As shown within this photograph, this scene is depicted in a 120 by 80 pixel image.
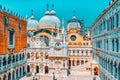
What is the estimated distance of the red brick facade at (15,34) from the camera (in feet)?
149

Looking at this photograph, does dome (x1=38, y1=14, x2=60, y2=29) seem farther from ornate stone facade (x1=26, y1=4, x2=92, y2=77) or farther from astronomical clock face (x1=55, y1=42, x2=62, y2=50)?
astronomical clock face (x1=55, y1=42, x2=62, y2=50)

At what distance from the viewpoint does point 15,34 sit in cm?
5441

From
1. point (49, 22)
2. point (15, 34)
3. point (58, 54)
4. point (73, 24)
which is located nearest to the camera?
point (15, 34)

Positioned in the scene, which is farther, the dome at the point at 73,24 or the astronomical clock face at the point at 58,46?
the dome at the point at 73,24

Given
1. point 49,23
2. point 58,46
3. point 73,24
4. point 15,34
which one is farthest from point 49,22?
point 15,34

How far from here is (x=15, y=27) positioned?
54.4 metres

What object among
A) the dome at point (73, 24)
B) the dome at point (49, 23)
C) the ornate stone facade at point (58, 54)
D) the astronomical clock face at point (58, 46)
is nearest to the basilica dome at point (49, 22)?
the dome at point (49, 23)

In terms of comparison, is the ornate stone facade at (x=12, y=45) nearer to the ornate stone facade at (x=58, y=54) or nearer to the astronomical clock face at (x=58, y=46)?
the ornate stone facade at (x=58, y=54)

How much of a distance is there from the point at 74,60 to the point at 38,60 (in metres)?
17.4

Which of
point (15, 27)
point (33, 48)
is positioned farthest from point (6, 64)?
point (33, 48)

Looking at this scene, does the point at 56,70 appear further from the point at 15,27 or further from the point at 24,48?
the point at 15,27

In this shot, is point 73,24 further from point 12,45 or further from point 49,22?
point 12,45

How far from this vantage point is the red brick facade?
149 ft

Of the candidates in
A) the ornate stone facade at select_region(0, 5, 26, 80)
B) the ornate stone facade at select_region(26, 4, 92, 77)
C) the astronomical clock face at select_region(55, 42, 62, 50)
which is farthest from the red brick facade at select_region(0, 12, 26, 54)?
the astronomical clock face at select_region(55, 42, 62, 50)
